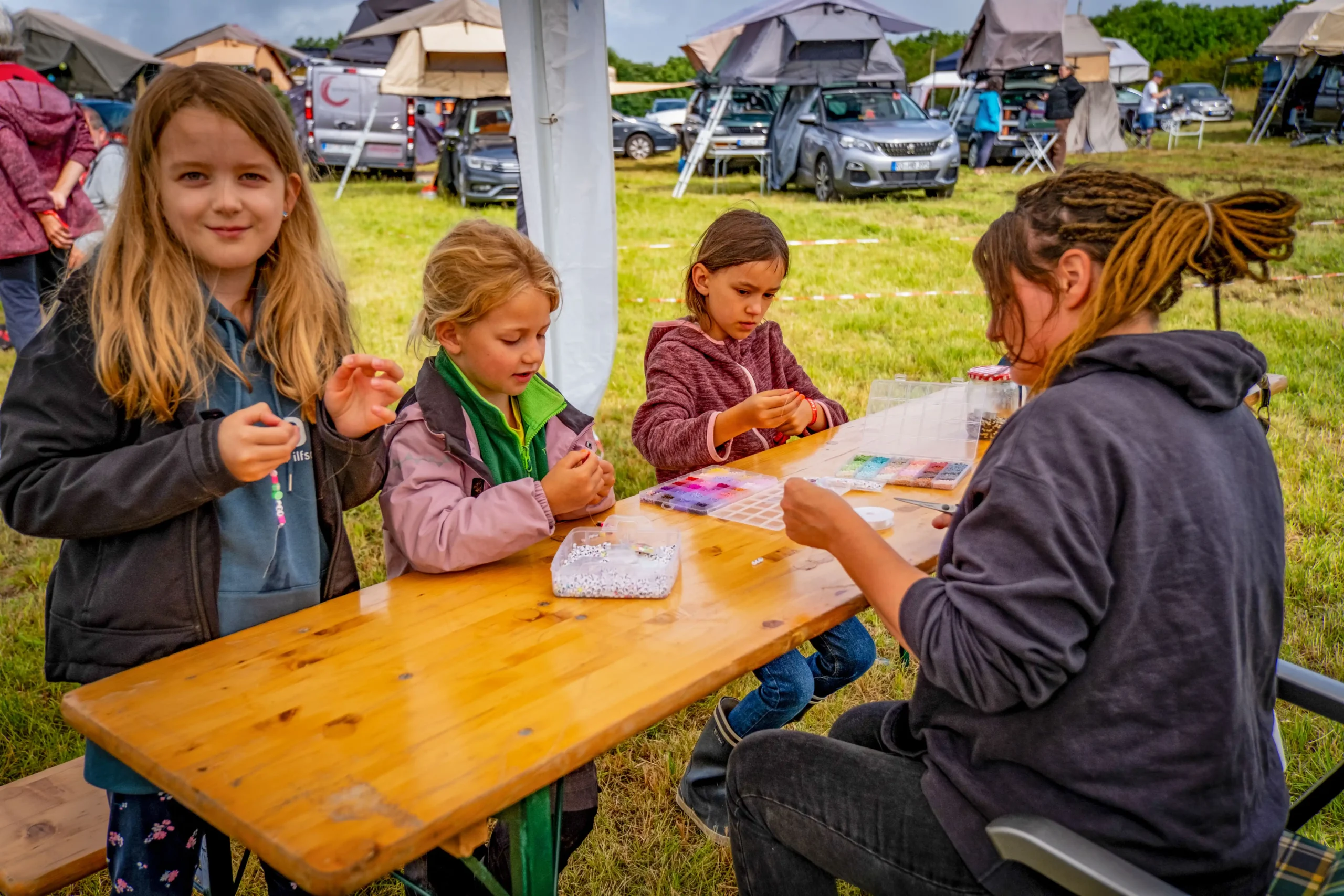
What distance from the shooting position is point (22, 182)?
5344 mm

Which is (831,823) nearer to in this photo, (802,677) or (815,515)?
(815,515)

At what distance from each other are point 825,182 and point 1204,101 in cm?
2017

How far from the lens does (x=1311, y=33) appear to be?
20891 millimetres

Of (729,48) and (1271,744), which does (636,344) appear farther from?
(729,48)

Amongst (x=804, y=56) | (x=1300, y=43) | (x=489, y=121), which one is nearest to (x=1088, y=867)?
(x=489, y=121)

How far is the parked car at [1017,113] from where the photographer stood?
1834 centimetres

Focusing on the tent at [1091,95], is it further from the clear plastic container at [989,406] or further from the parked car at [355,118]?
the clear plastic container at [989,406]

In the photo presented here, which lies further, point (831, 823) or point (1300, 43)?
point (1300, 43)

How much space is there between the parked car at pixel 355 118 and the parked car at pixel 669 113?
7899 mm

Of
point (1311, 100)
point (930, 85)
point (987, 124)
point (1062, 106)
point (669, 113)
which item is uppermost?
point (930, 85)

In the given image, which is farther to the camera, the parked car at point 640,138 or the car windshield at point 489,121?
the parked car at point 640,138

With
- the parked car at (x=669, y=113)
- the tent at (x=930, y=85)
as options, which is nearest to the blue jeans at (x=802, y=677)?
the parked car at (x=669, y=113)

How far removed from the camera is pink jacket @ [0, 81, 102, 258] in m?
5.39

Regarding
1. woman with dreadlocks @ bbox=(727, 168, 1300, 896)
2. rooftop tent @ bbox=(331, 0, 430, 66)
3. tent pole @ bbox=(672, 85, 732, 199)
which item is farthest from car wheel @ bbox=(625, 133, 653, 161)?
woman with dreadlocks @ bbox=(727, 168, 1300, 896)
